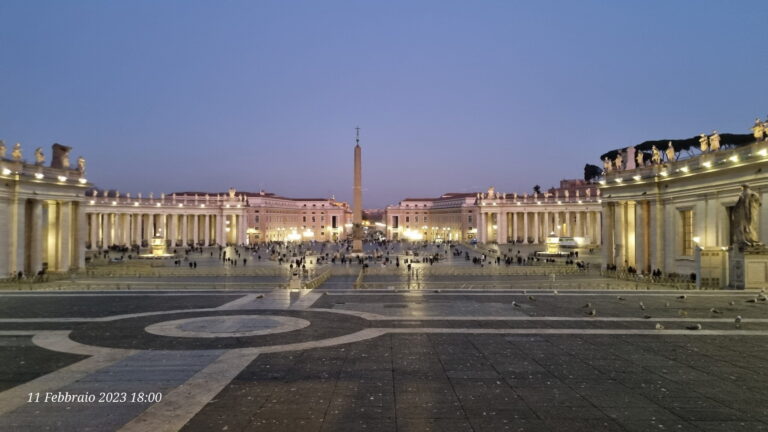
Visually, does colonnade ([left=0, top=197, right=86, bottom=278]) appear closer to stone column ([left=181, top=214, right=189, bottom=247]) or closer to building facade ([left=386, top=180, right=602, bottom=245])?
stone column ([left=181, top=214, right=189, bottom=247])

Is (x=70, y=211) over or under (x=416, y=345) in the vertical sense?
over

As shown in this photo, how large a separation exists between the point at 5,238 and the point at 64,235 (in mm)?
8847

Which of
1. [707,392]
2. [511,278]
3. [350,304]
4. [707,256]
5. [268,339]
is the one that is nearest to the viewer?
[707,392]

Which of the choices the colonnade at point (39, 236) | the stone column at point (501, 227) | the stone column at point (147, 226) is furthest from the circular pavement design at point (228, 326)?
the stone column at point (501, 227)

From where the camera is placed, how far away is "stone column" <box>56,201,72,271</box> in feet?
177

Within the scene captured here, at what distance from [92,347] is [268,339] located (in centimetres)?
459

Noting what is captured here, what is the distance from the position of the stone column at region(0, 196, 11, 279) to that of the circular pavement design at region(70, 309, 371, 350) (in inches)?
1292

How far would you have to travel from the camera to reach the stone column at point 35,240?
163 feet

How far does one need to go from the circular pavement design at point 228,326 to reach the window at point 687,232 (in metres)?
38.8

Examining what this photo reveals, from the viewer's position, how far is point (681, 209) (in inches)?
1838

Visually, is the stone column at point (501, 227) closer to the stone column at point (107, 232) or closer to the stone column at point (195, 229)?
the stone column at point (195, 229)

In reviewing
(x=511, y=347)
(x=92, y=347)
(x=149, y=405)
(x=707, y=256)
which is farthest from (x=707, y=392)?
(x=707, y=256)

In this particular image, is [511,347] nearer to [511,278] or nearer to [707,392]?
[707,392]

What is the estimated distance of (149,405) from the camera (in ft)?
32.5
